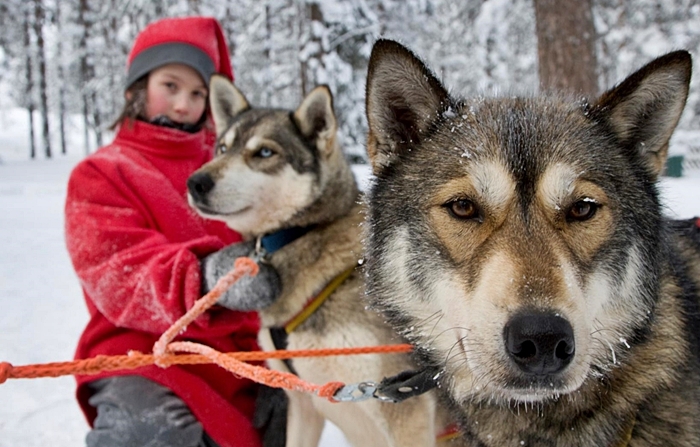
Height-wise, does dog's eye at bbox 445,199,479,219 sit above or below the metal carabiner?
above

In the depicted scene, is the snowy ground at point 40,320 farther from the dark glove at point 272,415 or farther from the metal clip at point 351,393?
the metal clip at point 351,393

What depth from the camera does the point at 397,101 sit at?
1818 mm

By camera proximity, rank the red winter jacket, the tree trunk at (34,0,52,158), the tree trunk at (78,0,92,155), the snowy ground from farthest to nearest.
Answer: the tree trunk at (34,0,52,158) < the tree trunk at (78,0,92,155) < the snowy ground < the red winter jacket

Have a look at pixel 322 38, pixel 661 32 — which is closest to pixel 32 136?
pixel 322 38

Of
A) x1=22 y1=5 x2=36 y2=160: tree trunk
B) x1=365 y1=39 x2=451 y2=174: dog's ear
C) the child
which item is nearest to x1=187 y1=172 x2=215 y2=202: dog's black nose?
the child

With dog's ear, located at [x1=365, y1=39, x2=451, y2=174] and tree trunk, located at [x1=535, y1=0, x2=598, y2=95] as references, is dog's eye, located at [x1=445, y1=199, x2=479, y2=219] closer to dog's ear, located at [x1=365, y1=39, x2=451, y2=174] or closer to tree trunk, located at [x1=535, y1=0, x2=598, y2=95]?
dog's ear, located at [x1=365, y1=39, x2=451, y2=174]

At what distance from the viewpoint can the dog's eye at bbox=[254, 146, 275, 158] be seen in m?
3.10

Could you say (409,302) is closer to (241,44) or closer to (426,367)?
(426,367)

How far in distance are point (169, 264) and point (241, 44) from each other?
23.0 metres

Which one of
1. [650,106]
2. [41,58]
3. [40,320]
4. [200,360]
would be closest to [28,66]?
[41,58]

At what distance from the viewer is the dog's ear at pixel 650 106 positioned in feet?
5.00

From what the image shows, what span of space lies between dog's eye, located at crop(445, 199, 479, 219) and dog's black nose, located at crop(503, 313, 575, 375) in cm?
39

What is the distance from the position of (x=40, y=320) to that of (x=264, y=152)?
12.6ft

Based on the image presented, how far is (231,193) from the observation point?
9.31 ft
